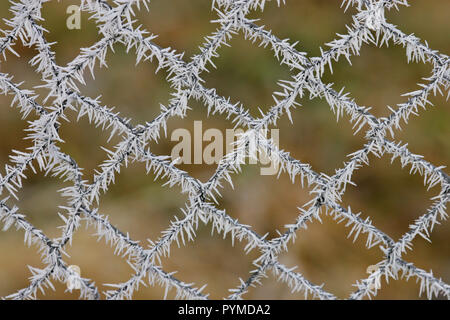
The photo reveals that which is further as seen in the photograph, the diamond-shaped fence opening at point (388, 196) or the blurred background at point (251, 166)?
the diamond-shaped fence opening at point (388, 196)

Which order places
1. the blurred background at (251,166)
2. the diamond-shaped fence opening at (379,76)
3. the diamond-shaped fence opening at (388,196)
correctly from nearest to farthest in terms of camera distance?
the blurred background at (251,166), the diamond-shaped fence opening at (388,196), the diamond-shaped fence opening at (379,76)

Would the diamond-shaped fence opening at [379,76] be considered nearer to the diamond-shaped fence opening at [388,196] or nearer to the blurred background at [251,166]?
the blurred background at [251,166]

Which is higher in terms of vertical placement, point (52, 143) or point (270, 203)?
point (270, 203)

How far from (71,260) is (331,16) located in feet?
3.57

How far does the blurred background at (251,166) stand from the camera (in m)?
1.12

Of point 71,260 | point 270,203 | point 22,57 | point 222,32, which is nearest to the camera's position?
point 222,32

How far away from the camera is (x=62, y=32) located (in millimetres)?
1485

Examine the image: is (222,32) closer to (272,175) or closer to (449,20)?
(272,175)

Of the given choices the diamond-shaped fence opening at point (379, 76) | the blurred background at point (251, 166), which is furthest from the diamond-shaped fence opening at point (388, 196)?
the diamond-shaped fence opening at point (379, 76)

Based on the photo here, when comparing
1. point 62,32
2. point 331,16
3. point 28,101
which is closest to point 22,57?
point 62,32

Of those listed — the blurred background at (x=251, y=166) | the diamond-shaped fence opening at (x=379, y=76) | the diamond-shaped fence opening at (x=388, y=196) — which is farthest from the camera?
the diamond-shaped fence opening at (x=379, y=76)

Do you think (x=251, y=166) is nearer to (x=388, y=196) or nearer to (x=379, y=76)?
(x=388, y=196)

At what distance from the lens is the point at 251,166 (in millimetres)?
1316

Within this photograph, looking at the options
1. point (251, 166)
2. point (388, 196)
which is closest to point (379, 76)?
point (388, 196)
